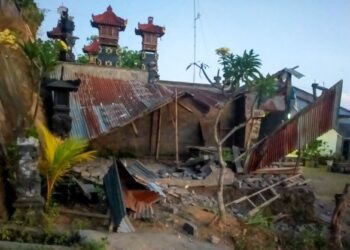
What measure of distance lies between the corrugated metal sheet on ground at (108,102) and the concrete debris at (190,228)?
6132 mm

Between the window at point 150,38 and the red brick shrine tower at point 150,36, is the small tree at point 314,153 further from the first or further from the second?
the window at point 150,38

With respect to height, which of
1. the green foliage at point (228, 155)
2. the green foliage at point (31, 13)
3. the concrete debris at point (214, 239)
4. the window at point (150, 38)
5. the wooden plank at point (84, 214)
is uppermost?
the window at point (150, 38)

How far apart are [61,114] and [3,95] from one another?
10.2 ft

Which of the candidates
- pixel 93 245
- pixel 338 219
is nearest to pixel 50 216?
pixel 93 245

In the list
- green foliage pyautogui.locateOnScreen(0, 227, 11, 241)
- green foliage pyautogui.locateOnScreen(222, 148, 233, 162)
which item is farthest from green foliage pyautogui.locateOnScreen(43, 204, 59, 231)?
green foliage pyautogui.locateOnScreen(222, 148, 233, 162)

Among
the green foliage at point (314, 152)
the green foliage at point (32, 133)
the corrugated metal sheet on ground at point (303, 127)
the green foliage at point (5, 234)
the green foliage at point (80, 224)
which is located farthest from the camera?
the green foliage at point (314, 152)

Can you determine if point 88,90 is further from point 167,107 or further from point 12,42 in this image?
point 12,42

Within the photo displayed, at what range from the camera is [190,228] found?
24.9 feet

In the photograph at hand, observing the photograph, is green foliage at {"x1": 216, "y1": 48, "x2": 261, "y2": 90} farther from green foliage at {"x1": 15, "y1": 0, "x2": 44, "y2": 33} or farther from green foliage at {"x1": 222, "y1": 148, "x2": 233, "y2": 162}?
green foliage at {"x1": 15, "y1": 0, "x2": 44, "y2": 33}

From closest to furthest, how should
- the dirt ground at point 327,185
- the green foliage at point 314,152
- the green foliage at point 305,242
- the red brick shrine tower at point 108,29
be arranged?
the green foliage at point 305,242, the dirt ground at point 327,185, the red brick shrine tower at point 108,29, the green foliage at point 314,152

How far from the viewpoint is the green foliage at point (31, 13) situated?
14300mm

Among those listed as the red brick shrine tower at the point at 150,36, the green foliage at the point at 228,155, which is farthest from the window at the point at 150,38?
the green foliage at the point at 228,155

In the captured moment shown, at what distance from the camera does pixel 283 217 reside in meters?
10.4

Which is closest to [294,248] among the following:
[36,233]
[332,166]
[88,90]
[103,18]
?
[36,233]
